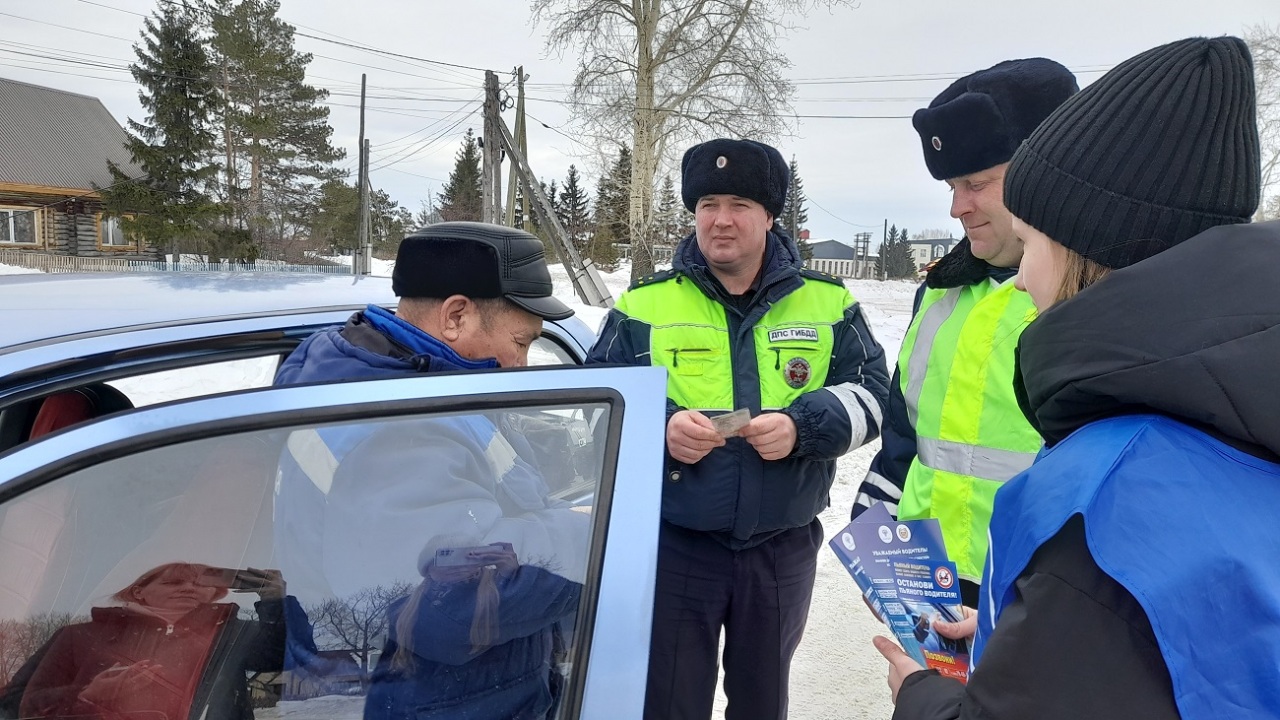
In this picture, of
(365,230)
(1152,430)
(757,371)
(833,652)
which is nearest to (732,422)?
(757,371)

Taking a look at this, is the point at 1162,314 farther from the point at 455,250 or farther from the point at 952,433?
the point at 455,250

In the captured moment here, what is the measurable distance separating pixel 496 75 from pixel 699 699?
1609 centimetres

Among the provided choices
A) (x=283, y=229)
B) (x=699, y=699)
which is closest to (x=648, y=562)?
(x=699, y=699)

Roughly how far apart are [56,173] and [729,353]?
37780 mm

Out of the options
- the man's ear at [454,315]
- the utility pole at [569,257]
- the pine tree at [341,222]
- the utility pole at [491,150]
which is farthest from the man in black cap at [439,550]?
the pine tree at [341,222]

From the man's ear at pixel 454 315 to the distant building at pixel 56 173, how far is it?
3413 centimetres

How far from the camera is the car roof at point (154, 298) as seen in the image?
60.7 inches

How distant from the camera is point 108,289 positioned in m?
1.89

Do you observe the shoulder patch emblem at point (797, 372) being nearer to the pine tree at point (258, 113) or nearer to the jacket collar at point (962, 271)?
the jacket collar at point (962, 271)

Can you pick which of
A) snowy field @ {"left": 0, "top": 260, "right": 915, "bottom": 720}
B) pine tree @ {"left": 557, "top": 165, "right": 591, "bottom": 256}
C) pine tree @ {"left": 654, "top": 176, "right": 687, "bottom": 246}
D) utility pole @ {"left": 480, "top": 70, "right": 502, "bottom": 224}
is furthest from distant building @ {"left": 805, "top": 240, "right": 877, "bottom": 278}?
snowy field @ {"left": 0, "top": 260, "right": 915, "bottom": 720}

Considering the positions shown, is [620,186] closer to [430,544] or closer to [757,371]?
[757,371]

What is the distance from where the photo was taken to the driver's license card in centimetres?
183

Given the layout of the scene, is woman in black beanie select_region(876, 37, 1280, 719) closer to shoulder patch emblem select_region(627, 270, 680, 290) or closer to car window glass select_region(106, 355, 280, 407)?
shoulder patch emblem select_region(627, 270, 680, 290)

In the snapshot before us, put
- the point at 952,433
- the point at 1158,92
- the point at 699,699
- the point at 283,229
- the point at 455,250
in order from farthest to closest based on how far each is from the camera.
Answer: the point at 283,229
the point at 699,699
the point at 952,433
the point at 455,250
the point at 1158,92
